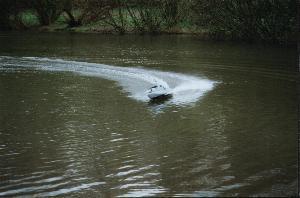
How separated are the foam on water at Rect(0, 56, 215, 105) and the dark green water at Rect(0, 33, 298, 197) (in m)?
0.05

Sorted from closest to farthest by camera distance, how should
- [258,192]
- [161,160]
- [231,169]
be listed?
[258,192] < [231,169] < [161,160]

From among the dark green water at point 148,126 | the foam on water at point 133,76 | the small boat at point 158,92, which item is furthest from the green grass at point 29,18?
the small boat at point 158,92

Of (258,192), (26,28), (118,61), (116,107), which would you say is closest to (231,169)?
(258,192)

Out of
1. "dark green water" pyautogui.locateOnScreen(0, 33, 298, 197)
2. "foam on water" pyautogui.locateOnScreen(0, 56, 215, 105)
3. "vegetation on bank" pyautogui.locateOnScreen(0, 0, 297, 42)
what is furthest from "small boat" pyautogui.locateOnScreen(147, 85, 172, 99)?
"vegetation on bank" pyautogui.locateOnScreen(0, 0, 297, 42)

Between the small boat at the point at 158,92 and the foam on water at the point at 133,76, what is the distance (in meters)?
0.30

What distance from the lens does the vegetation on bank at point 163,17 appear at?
121 feet

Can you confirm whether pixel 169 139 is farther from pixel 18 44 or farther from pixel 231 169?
pixel 18 44

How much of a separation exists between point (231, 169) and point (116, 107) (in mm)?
7838

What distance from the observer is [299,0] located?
Result: 3288 cm

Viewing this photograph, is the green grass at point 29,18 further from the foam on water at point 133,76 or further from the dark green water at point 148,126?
the dark green water at point 148,126

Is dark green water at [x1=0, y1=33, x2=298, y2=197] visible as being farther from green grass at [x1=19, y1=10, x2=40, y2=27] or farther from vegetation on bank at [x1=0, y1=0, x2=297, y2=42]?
green grass at [x1=19, y1=10, x2=40, y2=27]

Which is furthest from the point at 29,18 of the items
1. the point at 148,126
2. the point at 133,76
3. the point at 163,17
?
the point at 148,126

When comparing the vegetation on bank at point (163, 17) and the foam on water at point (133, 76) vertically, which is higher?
the vegetation on bank at point (163, 17)

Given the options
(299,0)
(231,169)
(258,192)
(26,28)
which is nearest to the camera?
(258,192)
